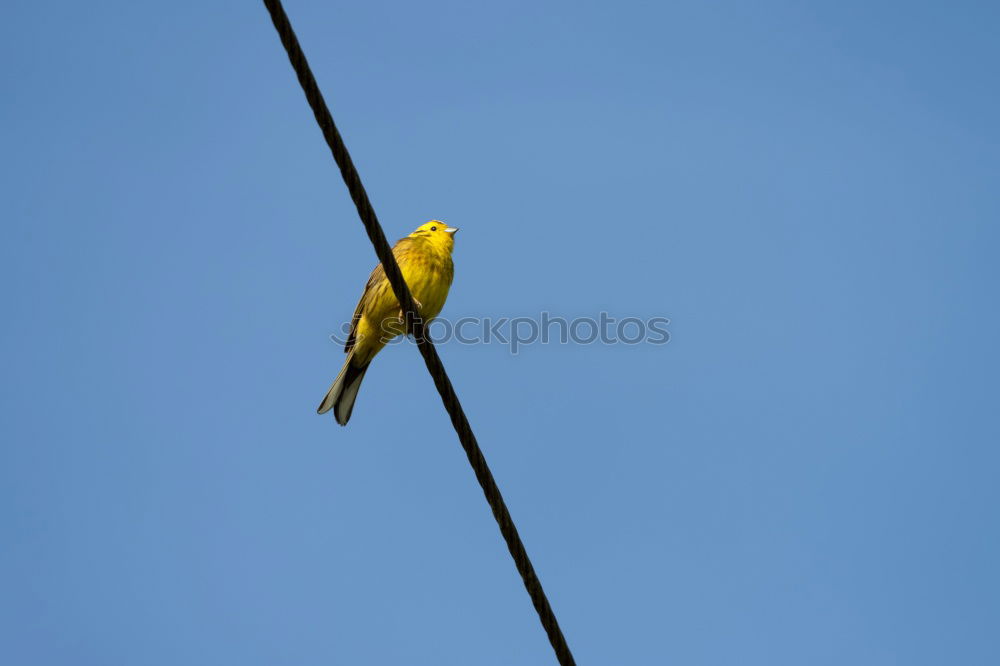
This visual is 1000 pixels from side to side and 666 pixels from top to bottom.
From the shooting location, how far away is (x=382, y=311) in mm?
6547

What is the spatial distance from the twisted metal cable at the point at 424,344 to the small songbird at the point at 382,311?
86.8 inches

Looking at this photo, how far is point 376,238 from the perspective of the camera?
12.7 ft

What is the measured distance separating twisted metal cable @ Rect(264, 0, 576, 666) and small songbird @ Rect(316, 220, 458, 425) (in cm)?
221

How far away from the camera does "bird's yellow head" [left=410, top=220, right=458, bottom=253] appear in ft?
23.2

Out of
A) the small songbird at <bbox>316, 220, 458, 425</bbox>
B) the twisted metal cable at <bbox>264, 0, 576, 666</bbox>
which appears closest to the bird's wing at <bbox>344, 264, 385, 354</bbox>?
the small songbird at <bbox>316, 220, 458, 425</bbox>

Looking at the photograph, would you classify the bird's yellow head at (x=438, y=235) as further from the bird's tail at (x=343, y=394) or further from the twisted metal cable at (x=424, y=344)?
the twisted metal cable at (x=424, y=344)

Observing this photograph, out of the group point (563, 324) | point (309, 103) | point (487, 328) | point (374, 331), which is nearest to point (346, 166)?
point (309, 103)

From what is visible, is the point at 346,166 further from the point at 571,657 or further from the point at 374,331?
the point at 374,331

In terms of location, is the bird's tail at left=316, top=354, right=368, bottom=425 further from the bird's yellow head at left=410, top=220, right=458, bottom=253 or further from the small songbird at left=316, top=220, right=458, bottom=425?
the bird's yellow head at left=410, top=220, right=458, bottom=253

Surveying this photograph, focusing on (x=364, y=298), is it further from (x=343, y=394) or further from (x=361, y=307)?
(x=343, y=394)

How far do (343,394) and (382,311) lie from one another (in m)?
0.63

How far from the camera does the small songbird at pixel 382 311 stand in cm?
658

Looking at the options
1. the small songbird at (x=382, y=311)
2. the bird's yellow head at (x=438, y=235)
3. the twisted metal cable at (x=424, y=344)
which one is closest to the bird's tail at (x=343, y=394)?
the small songbird at (x=382, y=311)

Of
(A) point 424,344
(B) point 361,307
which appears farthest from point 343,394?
(A) point 424,344
